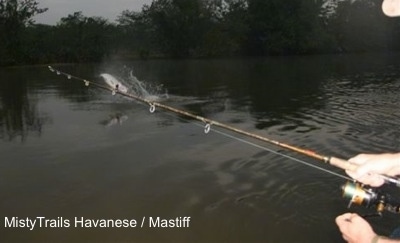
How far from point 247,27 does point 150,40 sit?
14.5 m

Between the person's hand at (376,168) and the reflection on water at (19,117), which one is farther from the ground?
the person's hand at (376,168)

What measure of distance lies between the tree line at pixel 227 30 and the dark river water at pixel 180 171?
47750mm

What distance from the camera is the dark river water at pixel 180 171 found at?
18.5ft

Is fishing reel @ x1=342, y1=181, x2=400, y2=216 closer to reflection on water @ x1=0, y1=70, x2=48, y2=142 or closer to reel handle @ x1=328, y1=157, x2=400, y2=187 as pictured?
reel handle @ x1=328, y1=157, x2=400, y2=187

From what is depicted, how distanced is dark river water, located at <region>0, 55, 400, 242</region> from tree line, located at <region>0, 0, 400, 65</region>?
4775cm

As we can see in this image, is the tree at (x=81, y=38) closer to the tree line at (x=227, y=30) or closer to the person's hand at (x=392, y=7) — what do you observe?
the tree line at (x=227, y=30)

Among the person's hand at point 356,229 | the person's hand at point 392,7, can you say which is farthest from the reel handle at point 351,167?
the person's hand at point 392,7

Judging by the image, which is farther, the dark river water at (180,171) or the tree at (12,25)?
the tree at (12,25)

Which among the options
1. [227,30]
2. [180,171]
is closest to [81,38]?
[227,30]

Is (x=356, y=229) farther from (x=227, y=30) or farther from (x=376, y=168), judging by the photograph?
(x=227, y=30)

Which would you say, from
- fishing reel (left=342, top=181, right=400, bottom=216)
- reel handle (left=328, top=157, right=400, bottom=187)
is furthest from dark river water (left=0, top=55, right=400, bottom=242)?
fishing reel (left=342, top=181, right=400, bottom=216)

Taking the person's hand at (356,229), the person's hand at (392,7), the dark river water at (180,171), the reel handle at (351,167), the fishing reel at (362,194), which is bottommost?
the dark river water at (180,171)

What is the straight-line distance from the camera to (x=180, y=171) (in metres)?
7.71

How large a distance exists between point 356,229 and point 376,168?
51 cm
